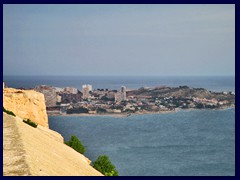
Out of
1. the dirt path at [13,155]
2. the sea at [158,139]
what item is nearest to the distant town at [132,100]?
the sea at [158,139]

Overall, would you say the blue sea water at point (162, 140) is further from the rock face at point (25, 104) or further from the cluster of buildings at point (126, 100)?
the rock face at point (25, 104)

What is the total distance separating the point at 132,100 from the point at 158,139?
8295mm

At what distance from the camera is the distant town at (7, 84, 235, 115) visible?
58.8 m

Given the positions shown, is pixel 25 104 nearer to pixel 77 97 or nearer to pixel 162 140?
pixel 77 97

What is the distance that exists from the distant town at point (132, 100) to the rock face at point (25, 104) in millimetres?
20789

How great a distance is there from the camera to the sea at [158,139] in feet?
178

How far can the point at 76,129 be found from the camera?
6869 cm

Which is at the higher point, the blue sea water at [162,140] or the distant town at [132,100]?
the distant town at [132,100]

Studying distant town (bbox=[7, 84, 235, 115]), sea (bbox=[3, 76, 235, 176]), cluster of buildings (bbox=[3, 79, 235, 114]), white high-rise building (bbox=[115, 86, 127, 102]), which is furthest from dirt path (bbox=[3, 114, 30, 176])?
white high-rise building (bbox=[115, 86, 127, 102])

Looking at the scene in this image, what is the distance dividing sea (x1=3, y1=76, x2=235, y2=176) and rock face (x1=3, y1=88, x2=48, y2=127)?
58.3ft

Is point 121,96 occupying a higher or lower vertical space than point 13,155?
higher

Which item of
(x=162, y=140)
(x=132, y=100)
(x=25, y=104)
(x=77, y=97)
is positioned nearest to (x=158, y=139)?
(x=162, y=140)

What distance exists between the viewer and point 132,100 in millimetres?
71812

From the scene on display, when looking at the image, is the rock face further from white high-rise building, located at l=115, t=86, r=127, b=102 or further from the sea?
white high-rise building, located at l=115, t=86, r=127, b=102
